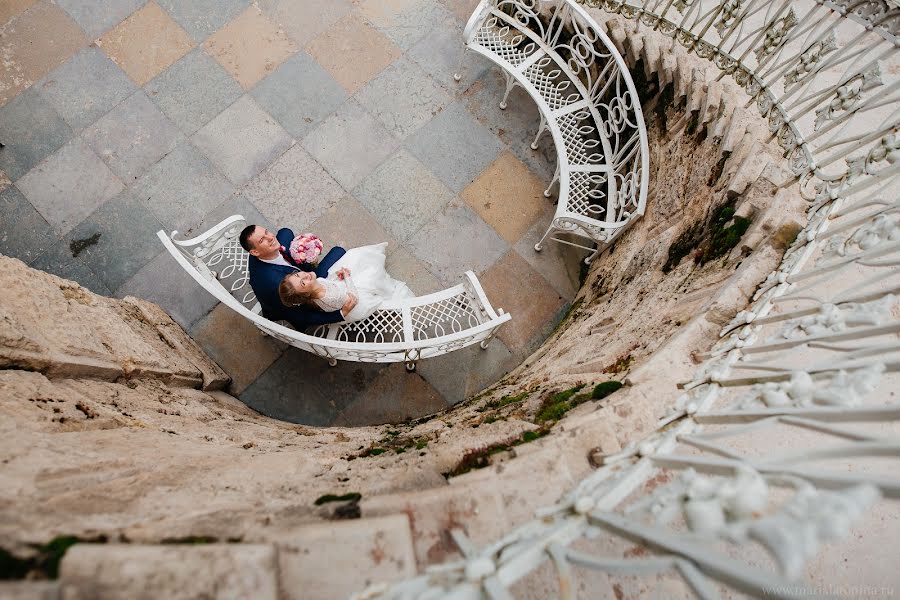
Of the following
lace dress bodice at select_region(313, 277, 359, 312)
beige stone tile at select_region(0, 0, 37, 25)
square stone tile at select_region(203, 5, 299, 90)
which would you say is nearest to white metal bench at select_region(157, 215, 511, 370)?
lace dress bodice at select_region(313, 277, 359, 312)

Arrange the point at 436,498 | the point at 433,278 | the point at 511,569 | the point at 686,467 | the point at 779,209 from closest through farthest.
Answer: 1. the point at 511,569
2. the point at 686,467
3. the point at 436,498
4. the point at 779,209
5. the point at 433,278

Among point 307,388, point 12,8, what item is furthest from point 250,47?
point 307,388

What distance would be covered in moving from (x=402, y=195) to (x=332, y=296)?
5.20 ft

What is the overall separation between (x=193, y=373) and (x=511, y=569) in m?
2.96

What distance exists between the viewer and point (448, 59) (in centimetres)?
475

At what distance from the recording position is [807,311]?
1574 millimetres

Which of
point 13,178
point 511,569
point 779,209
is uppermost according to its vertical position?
point 13,178

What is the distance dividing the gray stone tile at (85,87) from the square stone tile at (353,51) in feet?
6.18

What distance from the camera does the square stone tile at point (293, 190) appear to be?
13.9ft

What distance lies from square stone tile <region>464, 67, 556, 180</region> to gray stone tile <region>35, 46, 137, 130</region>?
11.1ft

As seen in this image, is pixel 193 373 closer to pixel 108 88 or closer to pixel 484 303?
pixel 484 303

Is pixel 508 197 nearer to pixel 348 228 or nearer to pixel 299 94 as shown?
pixel 348 228

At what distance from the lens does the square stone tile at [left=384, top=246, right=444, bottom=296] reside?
414 centimetres

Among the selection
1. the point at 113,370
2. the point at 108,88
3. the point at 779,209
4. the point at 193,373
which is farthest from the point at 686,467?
the point at 108,88
